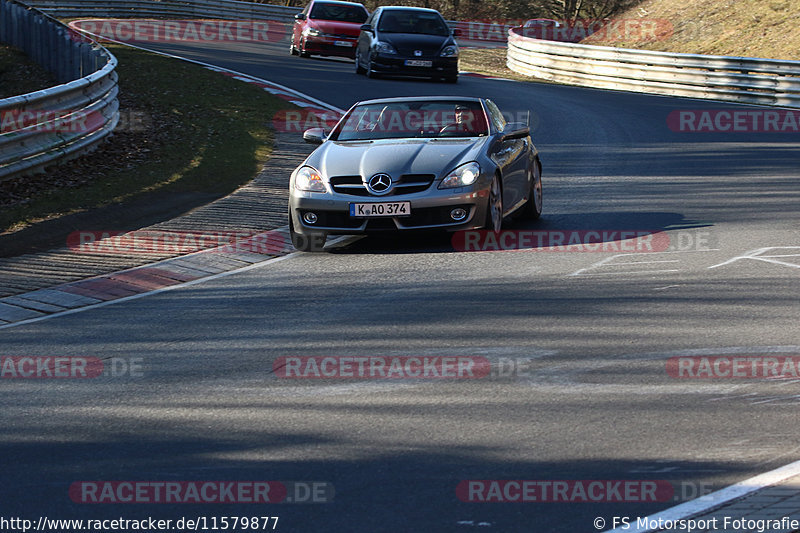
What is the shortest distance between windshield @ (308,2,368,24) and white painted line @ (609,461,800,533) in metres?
28.4

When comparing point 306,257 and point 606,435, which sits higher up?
point 606,435

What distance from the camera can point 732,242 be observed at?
34.8 ft

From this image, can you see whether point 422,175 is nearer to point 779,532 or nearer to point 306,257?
point 306,257

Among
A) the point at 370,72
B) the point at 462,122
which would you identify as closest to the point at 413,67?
the point at 370,72

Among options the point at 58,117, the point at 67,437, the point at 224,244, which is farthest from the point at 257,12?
the point at 67,437

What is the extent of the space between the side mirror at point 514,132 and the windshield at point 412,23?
15490 mm

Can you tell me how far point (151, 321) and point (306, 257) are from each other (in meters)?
2.54

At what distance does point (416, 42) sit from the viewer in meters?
26.4

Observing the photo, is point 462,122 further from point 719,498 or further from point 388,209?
point 719,498

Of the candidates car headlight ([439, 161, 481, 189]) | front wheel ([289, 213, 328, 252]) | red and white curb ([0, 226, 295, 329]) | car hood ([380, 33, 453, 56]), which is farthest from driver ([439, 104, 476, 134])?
car hood ([380, 33, 453, 56])

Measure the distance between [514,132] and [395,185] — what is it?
73.0 inches

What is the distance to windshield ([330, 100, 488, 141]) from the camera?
11.6m

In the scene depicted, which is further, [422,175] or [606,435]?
[422,175]

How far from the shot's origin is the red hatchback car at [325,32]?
31703mm
